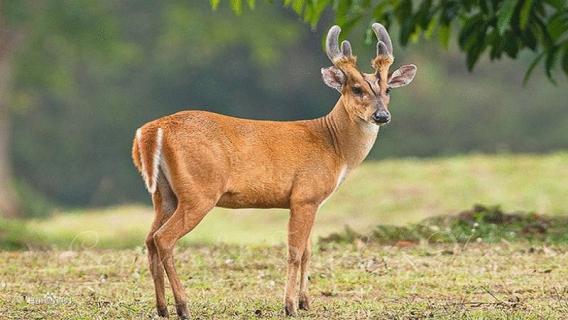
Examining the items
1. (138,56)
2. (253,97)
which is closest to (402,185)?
(138,56)

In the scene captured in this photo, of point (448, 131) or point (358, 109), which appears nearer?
point (358, 109)

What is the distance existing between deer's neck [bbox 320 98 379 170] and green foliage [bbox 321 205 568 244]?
92.7 inches

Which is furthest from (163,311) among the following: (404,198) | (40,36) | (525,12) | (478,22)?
(40,36)

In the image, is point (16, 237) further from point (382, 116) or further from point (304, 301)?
point (382, 116)

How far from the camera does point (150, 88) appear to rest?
35.4 meters

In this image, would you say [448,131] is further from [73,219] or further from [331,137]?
[331,137]

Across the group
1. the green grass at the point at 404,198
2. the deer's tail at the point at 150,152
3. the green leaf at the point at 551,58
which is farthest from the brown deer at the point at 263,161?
the green grass at the point at 404,198

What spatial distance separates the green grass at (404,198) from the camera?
15.9m

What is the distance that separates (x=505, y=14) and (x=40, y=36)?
19063mm

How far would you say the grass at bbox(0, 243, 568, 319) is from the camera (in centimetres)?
726

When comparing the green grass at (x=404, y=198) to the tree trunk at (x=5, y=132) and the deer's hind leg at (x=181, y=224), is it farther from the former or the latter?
the deer's hind leg at (x=181, y=224)

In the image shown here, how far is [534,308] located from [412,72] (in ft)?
5.14

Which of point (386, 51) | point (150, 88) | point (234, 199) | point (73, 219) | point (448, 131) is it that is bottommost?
point (448, 131)

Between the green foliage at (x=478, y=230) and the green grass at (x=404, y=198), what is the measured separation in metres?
4.33
